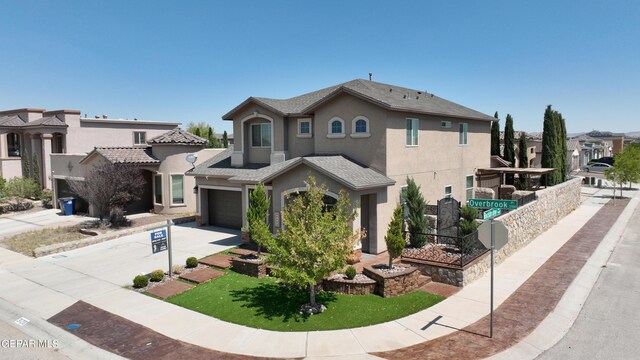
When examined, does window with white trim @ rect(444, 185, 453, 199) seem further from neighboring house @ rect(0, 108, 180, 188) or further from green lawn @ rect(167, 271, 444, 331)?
neighboring house @ rect(0, 108, 180, 188)

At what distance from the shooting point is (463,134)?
2592 cm

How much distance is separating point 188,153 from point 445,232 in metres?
17.9

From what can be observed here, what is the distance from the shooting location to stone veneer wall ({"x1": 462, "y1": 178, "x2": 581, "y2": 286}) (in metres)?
15.2

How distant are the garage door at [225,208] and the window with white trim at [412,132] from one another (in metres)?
9.66

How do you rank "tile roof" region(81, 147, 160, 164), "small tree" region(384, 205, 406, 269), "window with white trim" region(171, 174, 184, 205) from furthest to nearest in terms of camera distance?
"window with white trim" region(171, 174, 184, 205) < "tile roof" region(81, 147, 160, 164) < "small tree" region(384, 205, 406, 269)

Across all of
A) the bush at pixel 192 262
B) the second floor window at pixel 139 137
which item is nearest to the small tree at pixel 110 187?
the bush at pixel 192 262

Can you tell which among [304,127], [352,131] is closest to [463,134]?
[352,131]

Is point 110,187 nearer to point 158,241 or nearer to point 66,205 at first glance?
point 66,205

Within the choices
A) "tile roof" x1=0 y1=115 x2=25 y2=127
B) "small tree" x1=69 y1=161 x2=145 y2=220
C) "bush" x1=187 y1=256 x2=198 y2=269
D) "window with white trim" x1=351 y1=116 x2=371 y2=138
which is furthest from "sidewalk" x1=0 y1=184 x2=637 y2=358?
"tile roof" x1=0 y1=115 x2=25 y2=127

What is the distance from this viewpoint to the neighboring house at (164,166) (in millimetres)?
27125

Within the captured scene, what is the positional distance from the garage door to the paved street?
55.3 ft

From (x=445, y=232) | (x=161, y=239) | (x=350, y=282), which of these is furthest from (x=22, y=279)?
(x=445, y=232)

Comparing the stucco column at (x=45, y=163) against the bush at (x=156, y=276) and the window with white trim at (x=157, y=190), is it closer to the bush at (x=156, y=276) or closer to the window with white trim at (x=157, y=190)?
the window with white trim at (x=157, y=190)

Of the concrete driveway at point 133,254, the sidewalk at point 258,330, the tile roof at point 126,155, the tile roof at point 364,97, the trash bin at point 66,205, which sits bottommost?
the sidewalk at point 258,330
